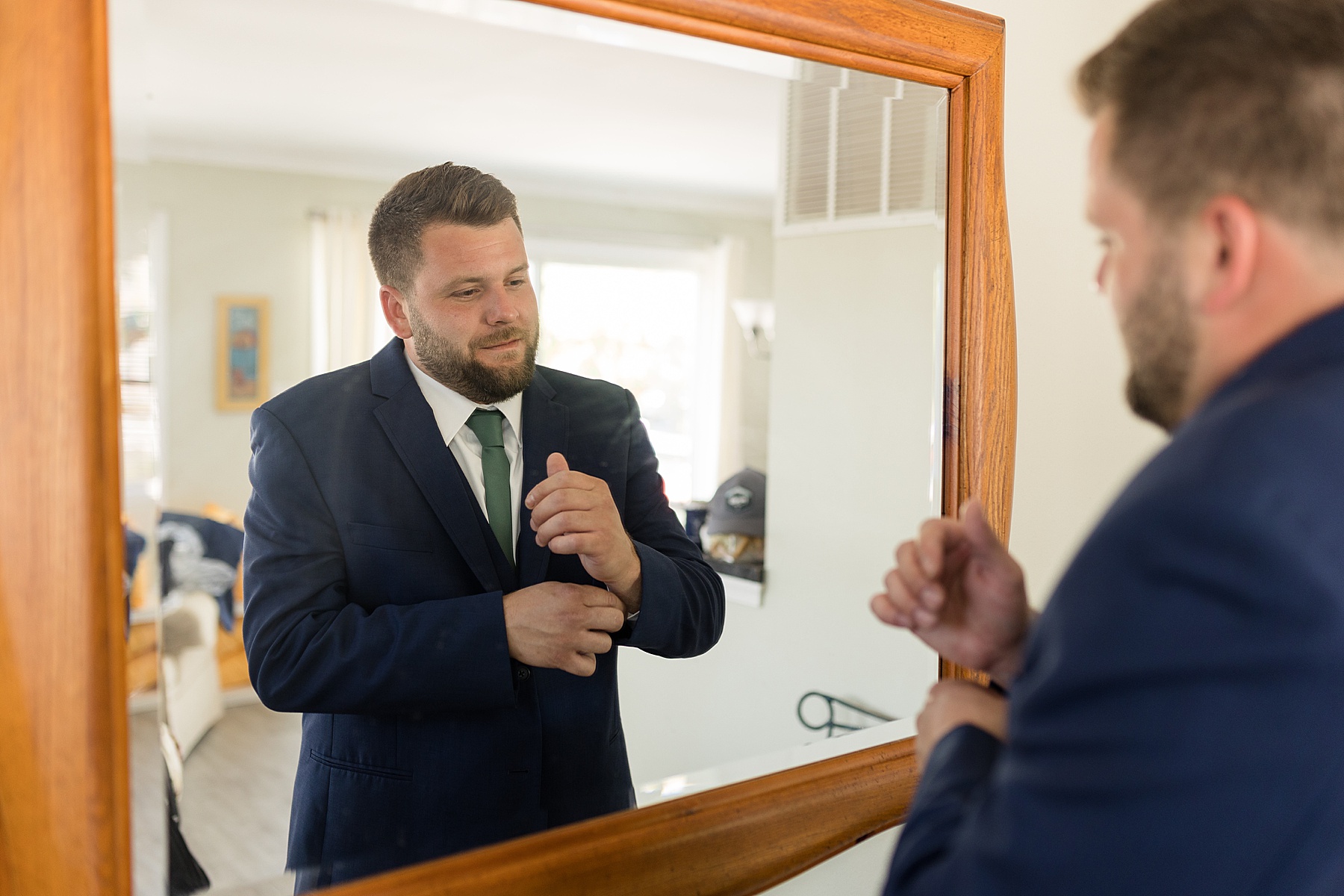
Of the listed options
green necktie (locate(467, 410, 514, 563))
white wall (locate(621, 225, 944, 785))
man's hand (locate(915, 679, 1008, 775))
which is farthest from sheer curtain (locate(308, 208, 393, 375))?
man's hand (locate(915, 679, 1008, 775))

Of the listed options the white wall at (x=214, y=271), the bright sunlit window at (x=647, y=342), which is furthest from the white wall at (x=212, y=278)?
the bright sunlit window at (x=647, y=342)

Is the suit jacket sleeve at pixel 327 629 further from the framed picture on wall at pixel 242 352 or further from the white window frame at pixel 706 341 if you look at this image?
the white window frame at pixel 706 341

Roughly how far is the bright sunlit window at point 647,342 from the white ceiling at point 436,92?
0.28 feet

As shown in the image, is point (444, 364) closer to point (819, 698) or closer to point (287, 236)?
point (287, 236)

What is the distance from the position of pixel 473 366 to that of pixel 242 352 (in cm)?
19

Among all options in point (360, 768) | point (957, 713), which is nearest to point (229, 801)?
point (360, 768)

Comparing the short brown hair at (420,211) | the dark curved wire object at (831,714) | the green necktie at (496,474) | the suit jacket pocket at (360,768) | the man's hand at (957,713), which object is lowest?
the dark curved wire object at (831,714)

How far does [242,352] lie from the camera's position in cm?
76

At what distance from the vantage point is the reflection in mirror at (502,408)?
744mm

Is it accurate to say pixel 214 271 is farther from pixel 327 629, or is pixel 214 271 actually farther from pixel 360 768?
pixel 360 768

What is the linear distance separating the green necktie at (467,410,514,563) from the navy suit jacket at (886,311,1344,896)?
47 centimetres

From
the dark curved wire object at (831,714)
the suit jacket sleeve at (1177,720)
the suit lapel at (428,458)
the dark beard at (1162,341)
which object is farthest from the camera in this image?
the dark curved wire object at (831,714)

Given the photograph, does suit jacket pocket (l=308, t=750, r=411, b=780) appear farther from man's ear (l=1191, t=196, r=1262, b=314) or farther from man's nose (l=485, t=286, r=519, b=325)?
man's ear (l=1191, t=196, r=1262, b=314)

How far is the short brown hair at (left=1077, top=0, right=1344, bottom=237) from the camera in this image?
0.58m
